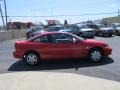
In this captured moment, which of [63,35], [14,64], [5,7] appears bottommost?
[14,64]

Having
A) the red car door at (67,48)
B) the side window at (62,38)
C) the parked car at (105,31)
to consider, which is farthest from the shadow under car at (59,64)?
the parked car at (105,31)

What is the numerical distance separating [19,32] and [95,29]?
11.6 meters

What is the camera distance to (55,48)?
39.3 feet

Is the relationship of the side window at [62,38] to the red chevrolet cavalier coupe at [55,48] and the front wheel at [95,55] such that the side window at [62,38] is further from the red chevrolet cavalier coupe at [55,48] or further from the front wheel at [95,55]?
the front wheel at [95,55]

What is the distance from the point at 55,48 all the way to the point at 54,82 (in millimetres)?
3654

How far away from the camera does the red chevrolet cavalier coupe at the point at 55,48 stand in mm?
11969

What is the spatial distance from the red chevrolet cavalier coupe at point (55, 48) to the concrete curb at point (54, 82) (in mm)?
2378

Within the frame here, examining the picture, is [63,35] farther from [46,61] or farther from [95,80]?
[95,80]

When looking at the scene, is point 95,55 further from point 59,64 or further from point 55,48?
point 55,48

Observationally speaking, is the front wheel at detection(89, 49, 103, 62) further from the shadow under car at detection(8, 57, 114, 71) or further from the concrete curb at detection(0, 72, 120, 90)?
the concrete curb at detection(0, 72, 120, 90)

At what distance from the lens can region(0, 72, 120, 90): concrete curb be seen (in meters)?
7.82

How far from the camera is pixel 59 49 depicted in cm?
1198

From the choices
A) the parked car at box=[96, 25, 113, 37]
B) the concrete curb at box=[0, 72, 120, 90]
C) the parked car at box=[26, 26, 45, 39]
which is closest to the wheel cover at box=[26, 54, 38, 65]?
the concrete curb at box=[0, 72, 120, 90]

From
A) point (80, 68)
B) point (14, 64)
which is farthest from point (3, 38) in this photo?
point (80, 68)
